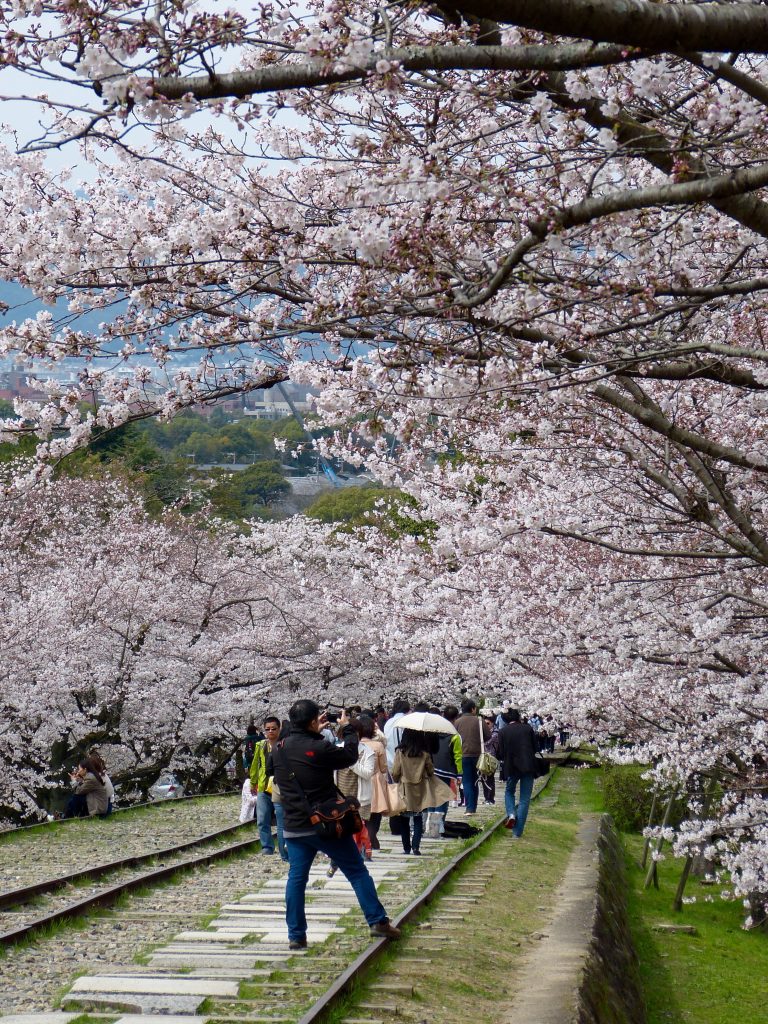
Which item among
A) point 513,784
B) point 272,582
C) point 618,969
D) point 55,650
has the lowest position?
point 618,969

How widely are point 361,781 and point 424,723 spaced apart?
5.10ft

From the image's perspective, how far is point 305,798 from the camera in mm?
7902

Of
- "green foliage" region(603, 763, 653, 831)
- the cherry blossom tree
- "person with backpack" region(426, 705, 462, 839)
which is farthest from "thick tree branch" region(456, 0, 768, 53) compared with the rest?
"green foliage" region(603, 763, 653, 831)

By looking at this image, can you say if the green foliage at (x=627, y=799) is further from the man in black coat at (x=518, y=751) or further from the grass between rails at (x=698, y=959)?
the man in black coat at (x=518, y=751)

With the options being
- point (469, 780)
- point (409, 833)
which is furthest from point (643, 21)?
point (469, 780)

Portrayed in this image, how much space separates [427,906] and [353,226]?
22.8 feet

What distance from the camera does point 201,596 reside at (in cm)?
2716

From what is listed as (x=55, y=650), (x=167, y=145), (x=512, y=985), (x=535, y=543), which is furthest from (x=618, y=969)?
(x=55, y=650)

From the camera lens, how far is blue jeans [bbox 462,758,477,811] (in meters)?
18.2

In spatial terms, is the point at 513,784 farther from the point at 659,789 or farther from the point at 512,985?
the point at 512,985

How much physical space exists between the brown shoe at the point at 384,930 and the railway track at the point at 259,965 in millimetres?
108

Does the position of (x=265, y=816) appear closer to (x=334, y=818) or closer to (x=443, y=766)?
(x=443, y=766)

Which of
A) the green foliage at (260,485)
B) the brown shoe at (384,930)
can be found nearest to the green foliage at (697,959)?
the brown shoe at (384,930)

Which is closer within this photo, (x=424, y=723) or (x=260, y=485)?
(x=424, y=723)
